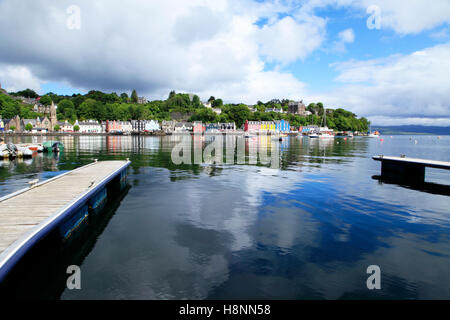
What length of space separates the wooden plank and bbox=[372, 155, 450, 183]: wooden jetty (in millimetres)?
26160

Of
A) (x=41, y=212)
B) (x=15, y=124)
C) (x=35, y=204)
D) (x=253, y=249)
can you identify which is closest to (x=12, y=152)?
(x=35, y=204)

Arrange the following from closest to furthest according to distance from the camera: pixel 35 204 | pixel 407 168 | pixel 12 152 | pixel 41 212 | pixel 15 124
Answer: pixel 41 212, pixel 35 204, pixel 407 168, pixel 12 152, pixel 15 124

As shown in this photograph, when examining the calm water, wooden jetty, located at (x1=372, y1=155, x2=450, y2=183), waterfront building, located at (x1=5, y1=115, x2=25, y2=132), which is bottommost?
the calm water

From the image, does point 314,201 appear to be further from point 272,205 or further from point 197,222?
point 197,222

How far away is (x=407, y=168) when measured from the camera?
26.3 m

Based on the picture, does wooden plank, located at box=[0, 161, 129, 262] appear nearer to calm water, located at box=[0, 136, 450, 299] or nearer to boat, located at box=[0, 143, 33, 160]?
calm water, located at box=[0, 136, 450, 299]

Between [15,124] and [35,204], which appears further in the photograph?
[15,124]

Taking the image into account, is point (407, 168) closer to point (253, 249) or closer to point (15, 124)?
point (253, 249)

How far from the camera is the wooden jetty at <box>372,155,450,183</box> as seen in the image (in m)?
24.9

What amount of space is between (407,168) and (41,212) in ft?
95.3

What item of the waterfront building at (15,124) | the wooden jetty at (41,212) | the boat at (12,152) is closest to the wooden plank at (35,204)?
the wooden jetty at (41,212)

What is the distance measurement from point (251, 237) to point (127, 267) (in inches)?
193

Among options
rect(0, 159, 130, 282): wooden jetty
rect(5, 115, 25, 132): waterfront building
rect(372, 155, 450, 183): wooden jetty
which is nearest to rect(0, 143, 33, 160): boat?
rect(0, 159, 130, 282): wooden jetty

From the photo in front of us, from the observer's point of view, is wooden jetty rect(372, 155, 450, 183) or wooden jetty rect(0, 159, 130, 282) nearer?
wooden jetty rect(0, 159, 130, 282)
